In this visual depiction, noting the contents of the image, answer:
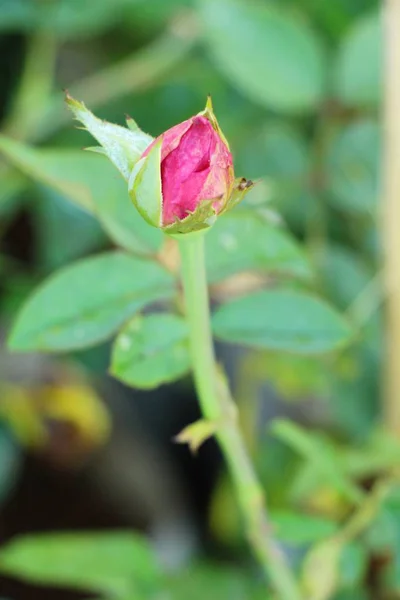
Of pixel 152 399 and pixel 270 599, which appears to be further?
pixel 152 399

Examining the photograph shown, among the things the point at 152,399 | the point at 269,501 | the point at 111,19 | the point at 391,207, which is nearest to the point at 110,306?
the point at 391,207

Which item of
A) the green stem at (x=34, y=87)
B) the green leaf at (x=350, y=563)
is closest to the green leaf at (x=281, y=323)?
the green leaf at (x=350, y=563)

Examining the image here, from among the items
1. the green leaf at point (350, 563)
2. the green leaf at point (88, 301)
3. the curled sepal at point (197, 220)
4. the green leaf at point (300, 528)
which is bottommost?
the green leaf at point (350, 563)

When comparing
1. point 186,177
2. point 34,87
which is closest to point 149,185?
point 186,177

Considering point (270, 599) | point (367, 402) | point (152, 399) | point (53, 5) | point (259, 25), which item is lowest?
point (270, 599)

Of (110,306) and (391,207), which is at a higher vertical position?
(391,207)

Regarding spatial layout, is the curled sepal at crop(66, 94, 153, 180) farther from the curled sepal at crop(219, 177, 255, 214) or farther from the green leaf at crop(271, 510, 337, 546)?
the green leaf at crop(271, 510, 337, 546)

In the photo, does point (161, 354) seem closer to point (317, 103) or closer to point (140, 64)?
point (317, 103)

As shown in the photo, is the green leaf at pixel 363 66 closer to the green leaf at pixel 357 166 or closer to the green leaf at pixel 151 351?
the green leaf at pixel 357 166
